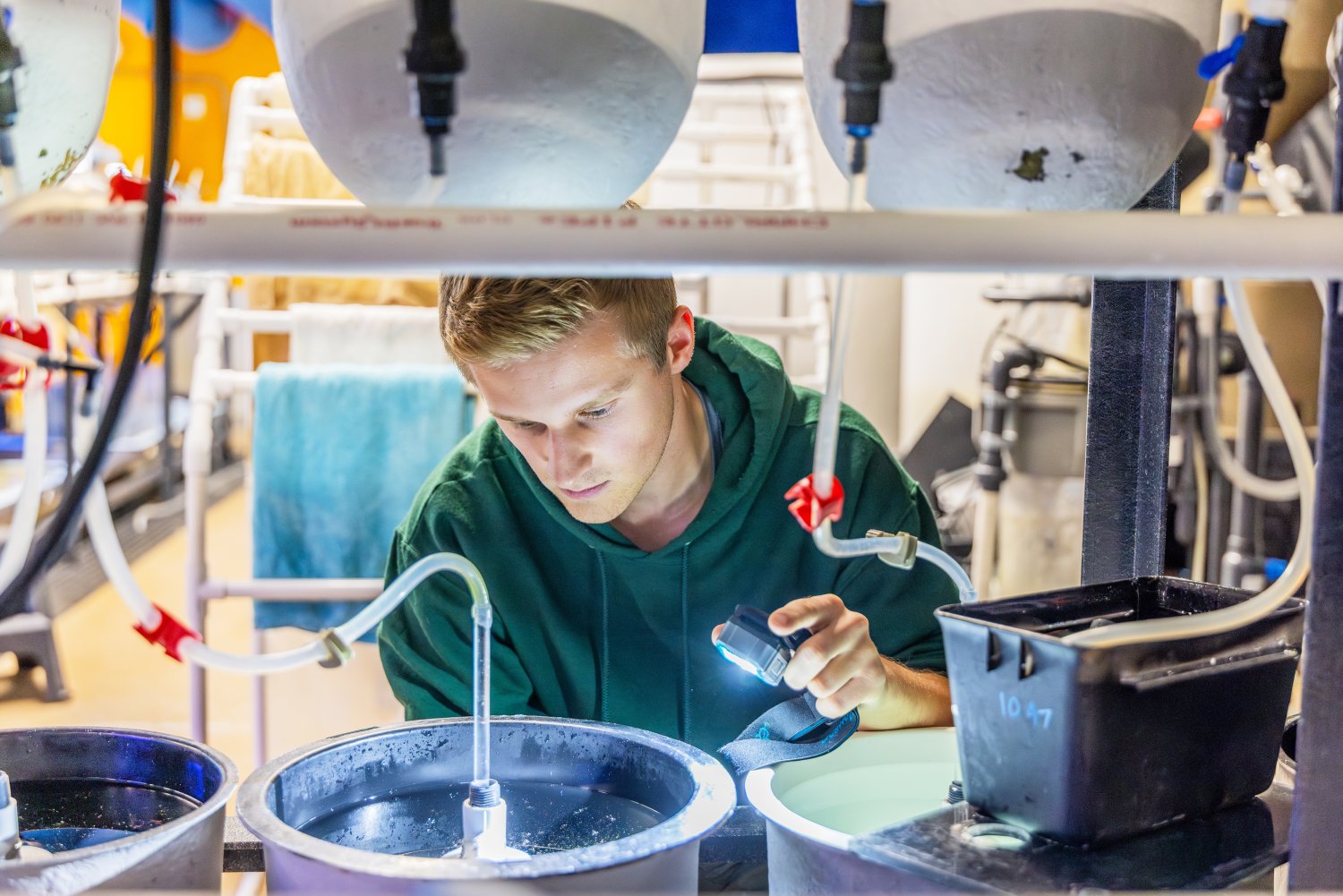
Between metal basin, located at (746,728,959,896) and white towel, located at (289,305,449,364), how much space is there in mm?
1565

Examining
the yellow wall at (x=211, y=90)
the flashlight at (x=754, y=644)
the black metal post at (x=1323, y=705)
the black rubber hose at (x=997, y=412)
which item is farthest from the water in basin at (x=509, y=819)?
the yellow wall at (x=211, y=90)

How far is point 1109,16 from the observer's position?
0.52 metres

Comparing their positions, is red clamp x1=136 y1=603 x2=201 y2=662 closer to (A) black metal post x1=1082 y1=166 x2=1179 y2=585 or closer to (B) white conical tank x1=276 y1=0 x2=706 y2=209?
(B) white conical tank x1=276 y1=0 x2=706 y2=209

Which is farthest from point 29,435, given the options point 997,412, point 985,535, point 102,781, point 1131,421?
point 985,535

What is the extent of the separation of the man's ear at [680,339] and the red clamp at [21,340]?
0.78 m

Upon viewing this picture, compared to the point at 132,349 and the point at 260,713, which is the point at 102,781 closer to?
the point at 132,349

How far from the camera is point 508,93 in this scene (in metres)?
0.54

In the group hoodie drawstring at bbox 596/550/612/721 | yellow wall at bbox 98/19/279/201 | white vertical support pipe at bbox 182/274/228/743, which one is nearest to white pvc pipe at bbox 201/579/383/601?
white vertical support pipe at bbox 182/274/228/743

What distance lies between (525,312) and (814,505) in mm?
607

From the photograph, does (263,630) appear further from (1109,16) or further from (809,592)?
(1109,16)

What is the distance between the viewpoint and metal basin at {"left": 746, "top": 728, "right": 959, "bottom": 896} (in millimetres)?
631

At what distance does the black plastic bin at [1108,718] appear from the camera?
570 millimetres

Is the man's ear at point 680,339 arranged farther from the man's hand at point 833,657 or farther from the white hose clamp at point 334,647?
the white hose clamp at point 334,647

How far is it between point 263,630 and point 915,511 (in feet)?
4.22
